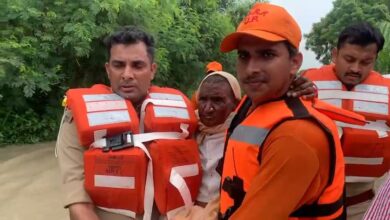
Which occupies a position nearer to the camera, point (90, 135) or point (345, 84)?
point (90, 135)

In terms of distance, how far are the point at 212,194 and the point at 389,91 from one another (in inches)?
49.1

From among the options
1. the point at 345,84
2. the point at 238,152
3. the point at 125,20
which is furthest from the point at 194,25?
the point at 238,152

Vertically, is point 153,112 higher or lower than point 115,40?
lower

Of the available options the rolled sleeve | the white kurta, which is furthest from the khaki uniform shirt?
the white kurta

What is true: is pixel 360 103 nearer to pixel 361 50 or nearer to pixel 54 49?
pixel 361 50

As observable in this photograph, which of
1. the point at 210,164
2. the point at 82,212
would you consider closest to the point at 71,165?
the point at 82,212

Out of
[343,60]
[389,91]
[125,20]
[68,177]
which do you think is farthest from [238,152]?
[125,20]

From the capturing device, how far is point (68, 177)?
2.16 metres

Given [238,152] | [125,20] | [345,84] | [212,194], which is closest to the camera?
[238,152]

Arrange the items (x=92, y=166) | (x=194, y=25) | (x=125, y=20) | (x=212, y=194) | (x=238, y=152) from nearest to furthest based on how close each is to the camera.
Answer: (x=238, y=152)
(x=92, y=166)
(x=212, y=194)
(x=125, y=20)
(x=194, y=25)

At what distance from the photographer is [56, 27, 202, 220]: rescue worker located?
2.13 meters

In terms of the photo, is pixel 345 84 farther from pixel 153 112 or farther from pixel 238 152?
pixel 238 152

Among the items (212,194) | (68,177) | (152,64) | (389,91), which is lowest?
(212,194)

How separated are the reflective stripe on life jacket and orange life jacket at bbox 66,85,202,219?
0.71 meters
